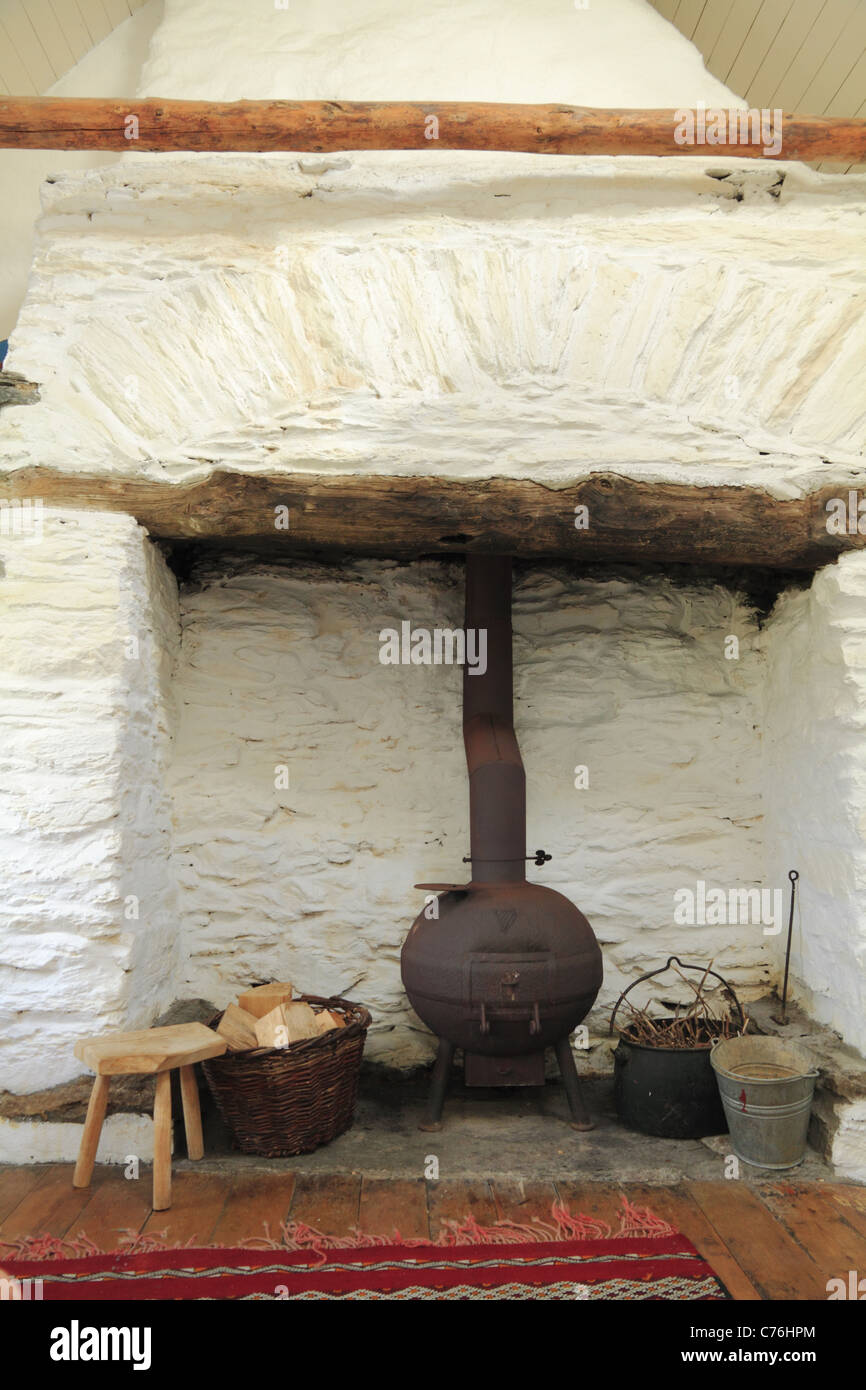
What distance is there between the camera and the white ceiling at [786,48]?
354 cm

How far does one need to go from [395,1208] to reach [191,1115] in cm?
67

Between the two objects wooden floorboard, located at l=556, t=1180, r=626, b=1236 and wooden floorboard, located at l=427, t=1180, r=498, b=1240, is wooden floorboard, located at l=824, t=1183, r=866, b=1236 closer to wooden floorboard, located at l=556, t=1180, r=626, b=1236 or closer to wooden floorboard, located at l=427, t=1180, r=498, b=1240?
wooden floorboard, located at l=556, t=1180, r=626, b=1236

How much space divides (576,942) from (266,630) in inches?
64.8

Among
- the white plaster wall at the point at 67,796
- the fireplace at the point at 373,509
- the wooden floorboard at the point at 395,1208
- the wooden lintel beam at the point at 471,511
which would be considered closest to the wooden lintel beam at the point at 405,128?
the fireplace at the point at 373,509

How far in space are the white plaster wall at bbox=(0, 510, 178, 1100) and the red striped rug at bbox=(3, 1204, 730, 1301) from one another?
66 centimetres

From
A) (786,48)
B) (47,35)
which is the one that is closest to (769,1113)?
(786,48)

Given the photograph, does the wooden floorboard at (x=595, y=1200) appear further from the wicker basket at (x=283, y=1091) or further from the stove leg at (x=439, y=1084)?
the wicker basket at (x=283, y=1091)

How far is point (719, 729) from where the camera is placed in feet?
12.3

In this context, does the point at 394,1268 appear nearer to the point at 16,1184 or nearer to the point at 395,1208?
the point at 395,1208

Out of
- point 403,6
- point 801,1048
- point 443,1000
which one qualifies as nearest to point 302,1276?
point 443,1000

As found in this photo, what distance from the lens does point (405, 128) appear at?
9.73 feet

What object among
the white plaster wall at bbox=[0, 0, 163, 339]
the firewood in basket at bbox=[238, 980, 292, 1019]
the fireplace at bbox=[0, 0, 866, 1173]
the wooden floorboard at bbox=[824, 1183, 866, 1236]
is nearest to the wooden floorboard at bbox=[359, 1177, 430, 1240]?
the fireplace at bbox=[0, 0, 866, 1173]

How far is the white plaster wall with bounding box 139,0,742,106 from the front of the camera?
3.71 metres

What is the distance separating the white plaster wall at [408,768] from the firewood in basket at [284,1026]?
619mm
